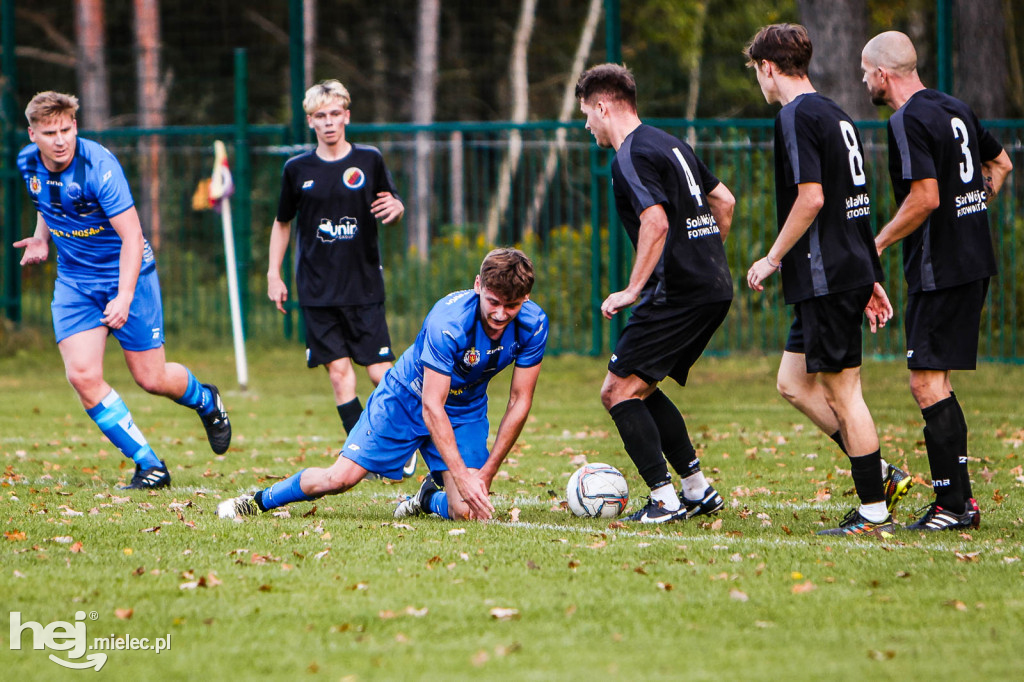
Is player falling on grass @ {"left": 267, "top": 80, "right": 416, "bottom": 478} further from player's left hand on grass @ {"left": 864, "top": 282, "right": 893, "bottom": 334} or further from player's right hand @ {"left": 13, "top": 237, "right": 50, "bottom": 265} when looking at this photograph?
player's left hand on grass @ {"left": 864, "top": 282, "right": 893, "bottom": 334}

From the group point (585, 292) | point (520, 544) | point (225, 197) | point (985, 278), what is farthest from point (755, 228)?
point (520, 544)

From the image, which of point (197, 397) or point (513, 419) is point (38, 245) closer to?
point (197, 397)

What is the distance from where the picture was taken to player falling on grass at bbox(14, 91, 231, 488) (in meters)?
6.75

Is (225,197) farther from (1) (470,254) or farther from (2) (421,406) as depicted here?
(2) (421,406)

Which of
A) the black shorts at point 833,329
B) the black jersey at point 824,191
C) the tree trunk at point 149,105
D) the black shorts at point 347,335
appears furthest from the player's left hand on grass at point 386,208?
the tree trunk at point 149,105

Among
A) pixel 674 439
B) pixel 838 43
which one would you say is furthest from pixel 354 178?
pixel 838 43

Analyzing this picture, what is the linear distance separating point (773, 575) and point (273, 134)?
11.4 m

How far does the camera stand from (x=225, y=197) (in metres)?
11.9

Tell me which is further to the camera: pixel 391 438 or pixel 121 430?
pixel 121 430

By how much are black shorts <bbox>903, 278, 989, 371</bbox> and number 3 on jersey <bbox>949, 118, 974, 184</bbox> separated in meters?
0.48

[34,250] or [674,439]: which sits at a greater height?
[34,250]

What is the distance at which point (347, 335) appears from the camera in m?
8.17

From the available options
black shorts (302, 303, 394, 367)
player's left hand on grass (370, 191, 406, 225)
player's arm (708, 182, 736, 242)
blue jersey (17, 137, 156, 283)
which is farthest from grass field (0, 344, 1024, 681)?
player's left hand on grass (370, 191, 406, 225)

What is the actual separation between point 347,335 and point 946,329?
4.03 metres
